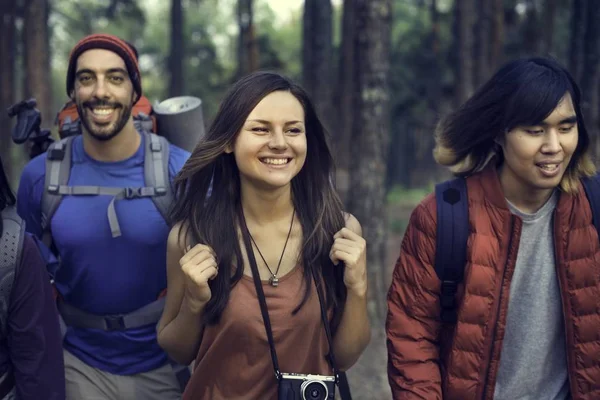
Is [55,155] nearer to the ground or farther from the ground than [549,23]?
nearer to the ground

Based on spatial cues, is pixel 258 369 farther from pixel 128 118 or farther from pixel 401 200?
pixel 401 200

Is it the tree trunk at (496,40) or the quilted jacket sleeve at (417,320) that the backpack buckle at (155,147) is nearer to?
the quilted jacket sleeve at (417,320)

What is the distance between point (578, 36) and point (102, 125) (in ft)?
16.2

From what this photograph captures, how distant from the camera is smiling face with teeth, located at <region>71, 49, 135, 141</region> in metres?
3.67

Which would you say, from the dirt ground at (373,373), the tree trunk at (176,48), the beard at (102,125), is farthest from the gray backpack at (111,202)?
the tree trunk at (176,48)

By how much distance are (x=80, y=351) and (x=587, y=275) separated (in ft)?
7.76

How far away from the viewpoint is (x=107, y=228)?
3.55m

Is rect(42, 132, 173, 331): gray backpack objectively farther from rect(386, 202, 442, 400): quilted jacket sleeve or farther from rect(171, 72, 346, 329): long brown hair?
rect(386, 202, 442, 400): quilted jacket sleeve

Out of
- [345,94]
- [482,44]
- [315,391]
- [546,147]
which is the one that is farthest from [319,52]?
[315,391]

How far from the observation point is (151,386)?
3.71 metres

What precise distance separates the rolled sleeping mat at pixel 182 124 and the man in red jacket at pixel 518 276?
1.42 m

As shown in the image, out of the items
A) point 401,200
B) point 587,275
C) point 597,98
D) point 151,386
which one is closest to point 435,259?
point 587,275

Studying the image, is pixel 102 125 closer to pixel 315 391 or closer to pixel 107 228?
pixel 107 228

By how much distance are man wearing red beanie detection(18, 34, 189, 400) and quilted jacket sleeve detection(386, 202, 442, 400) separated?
1.17m
